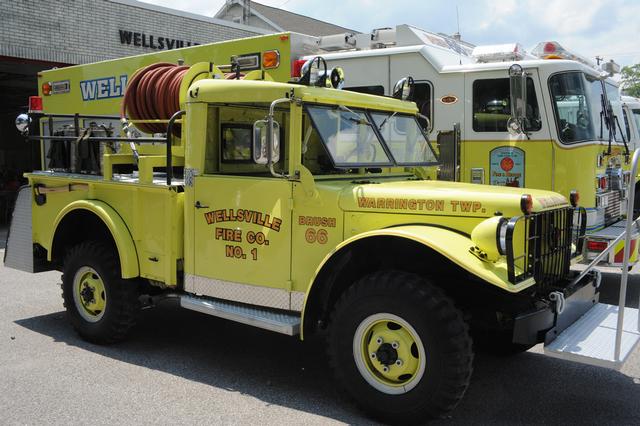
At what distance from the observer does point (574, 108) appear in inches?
281

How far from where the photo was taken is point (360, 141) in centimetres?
484

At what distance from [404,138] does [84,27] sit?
39.0 feet

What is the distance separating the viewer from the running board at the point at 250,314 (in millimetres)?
4371

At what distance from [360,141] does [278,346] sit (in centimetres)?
208

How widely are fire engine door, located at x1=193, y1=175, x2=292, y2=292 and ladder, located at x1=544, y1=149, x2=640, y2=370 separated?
1.87 metres

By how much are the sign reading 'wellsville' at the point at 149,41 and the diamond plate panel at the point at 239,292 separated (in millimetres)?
12173

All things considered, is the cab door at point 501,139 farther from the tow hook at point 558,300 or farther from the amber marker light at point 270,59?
the tow hook at point 558,300

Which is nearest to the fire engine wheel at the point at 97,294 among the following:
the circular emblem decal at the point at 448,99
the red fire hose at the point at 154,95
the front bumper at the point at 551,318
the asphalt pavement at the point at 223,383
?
the asphalt pavement at the point at 223,383

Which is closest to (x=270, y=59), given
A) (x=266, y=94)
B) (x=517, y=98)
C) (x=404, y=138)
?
(x=517, y=98)

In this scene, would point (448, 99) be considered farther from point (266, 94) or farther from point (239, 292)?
point (239, 292)

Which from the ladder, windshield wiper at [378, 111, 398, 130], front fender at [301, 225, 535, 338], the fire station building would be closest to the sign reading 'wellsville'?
the fire station building

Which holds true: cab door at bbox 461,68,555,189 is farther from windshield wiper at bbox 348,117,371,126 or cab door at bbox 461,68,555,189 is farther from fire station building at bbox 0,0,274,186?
fire station building at bbox 0,0,274,186

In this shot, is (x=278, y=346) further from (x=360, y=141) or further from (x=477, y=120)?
(x=477, y=120)

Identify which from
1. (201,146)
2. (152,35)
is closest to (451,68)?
(201,146)
